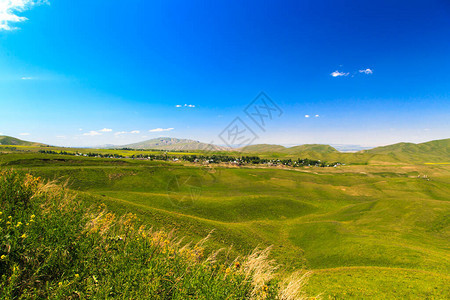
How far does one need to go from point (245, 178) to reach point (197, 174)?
81.3 ft

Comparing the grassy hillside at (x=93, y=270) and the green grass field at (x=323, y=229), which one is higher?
the grassy hillside at (x=93, y=270)

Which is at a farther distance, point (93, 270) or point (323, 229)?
point (323, 229)

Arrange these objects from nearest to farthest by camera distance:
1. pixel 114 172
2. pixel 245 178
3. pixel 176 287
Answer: pixel 176 287
pixel 114 172
pixel 245 178

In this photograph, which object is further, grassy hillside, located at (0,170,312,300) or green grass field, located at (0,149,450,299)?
green grass field, located at (0,149,450,299)

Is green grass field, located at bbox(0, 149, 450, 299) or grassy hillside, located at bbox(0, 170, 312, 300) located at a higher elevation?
grassy hillside, located at bbox(0, 170, 312, 300)

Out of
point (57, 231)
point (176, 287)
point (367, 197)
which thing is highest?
point (57, 231)

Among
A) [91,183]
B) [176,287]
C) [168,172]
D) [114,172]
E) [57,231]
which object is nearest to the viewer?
[176,287]

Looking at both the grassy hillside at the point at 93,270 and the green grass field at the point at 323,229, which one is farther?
the green grass field at the point at 323,229

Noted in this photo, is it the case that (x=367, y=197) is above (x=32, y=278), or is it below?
below

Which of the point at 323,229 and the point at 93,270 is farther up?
the point at 93,270

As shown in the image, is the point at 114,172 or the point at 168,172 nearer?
the point at 114,172

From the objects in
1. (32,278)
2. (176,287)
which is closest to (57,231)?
(32,278)

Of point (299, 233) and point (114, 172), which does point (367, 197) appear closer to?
point (299, 233)

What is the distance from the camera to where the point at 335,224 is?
34094 millimetres
